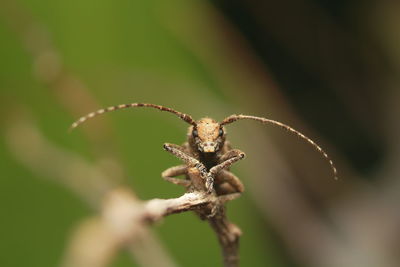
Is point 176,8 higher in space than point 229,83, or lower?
higher


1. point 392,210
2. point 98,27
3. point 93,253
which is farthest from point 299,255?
point 93,253

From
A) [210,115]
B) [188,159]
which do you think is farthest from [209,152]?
[210,115]

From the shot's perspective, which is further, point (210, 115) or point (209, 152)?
point (210, 115)

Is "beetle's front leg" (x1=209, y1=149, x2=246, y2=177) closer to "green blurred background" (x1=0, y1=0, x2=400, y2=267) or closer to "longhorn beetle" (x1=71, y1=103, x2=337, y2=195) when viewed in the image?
"longhorn beetle" (x1=71, y1=103, x2=337, y2=195)

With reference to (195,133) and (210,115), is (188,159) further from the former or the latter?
(210,115)

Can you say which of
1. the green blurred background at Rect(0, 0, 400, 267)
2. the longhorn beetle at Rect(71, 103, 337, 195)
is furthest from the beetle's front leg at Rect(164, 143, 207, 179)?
the green blurred background at Rect(0, 0, 400, 267)

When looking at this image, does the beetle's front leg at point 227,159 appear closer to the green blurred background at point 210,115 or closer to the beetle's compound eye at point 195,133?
the beetle's compound eye at point 195,133

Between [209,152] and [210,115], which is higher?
[210,115]

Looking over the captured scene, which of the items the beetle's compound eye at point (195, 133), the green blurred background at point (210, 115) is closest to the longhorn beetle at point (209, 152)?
the beetle's compound eye at point (195, 133)

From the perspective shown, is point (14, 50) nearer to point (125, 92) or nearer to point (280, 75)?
point (125, 92)
